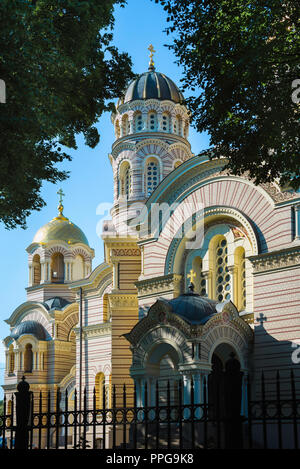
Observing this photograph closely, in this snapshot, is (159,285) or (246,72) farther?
(159,285)

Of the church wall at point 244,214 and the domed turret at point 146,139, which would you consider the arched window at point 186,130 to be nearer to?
the domed turret at point 146,139

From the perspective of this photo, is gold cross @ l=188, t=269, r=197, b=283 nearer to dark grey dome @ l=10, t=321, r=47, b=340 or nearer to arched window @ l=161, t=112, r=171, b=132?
arched window @ l=161, t=112, r=171, b=132

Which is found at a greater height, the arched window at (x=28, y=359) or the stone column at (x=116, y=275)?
the stone column at (x=116, y=275)

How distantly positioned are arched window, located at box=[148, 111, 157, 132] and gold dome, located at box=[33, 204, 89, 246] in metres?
10.2

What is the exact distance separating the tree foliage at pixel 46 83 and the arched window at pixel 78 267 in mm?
25064

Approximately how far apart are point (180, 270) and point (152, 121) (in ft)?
37.9

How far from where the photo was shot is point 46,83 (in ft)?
33.7

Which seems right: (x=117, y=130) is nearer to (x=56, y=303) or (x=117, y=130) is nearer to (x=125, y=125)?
(x=125, y=125)

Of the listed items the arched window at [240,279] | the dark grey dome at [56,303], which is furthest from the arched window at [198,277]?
the dark grey dome at [56,303]

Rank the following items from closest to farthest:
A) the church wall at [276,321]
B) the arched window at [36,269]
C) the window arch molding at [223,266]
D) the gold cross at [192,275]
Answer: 1. the church wall at [276,321]
2. the window arch molding at [223,266]
3. the gold cross at [192,275]
4. the arched window at [36,269]

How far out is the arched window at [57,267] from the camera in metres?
38.4

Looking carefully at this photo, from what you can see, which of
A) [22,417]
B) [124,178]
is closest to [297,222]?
[22,417]

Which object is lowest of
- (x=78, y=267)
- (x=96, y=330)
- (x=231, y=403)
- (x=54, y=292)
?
(x=231, y=403)

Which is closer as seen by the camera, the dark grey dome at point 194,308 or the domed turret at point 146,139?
→ the dark grey dome at point 194,308
